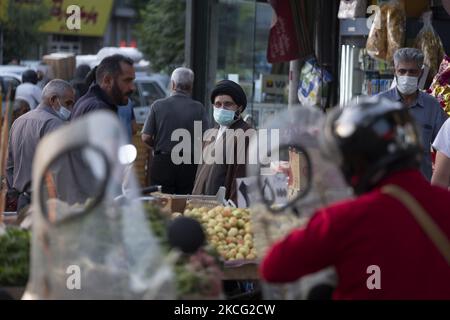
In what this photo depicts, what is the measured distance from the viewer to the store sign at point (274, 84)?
50.5 ft

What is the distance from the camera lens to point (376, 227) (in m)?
3.68

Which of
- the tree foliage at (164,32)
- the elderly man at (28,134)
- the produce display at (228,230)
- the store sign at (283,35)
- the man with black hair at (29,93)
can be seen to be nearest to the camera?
→ the produce display at (228,230)

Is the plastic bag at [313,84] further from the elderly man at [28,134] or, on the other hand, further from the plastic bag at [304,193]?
the plastic bag at [304,193]

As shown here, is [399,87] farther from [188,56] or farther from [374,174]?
[188,56]

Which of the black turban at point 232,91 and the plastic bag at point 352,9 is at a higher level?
the plastic bag at point 352,9

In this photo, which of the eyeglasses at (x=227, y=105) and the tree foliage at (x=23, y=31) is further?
the tree foliage at (x=23, y=31)

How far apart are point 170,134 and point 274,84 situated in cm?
474

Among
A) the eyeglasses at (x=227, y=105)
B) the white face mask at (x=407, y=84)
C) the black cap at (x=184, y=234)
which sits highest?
the white face mask at (x=407, y=84)

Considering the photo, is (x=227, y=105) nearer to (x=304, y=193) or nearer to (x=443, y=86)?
(x=443, y=86)

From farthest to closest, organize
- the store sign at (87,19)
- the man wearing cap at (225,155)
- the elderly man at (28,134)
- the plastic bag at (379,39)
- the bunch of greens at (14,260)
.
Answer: the store sign at (87,19) < the plastic bag at (379,39) < the elderly man at (28,134) < the man wearing cap at (225,155) < the bunch of greens at (14,260)

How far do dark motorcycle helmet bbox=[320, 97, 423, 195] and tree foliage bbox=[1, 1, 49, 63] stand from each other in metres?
32.3

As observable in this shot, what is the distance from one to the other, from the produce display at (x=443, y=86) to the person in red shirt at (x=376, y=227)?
5.90m

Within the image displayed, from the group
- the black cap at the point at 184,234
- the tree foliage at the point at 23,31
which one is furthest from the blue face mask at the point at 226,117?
the tree foliage at the point at 23,31

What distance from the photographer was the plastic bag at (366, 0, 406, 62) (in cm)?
1055
